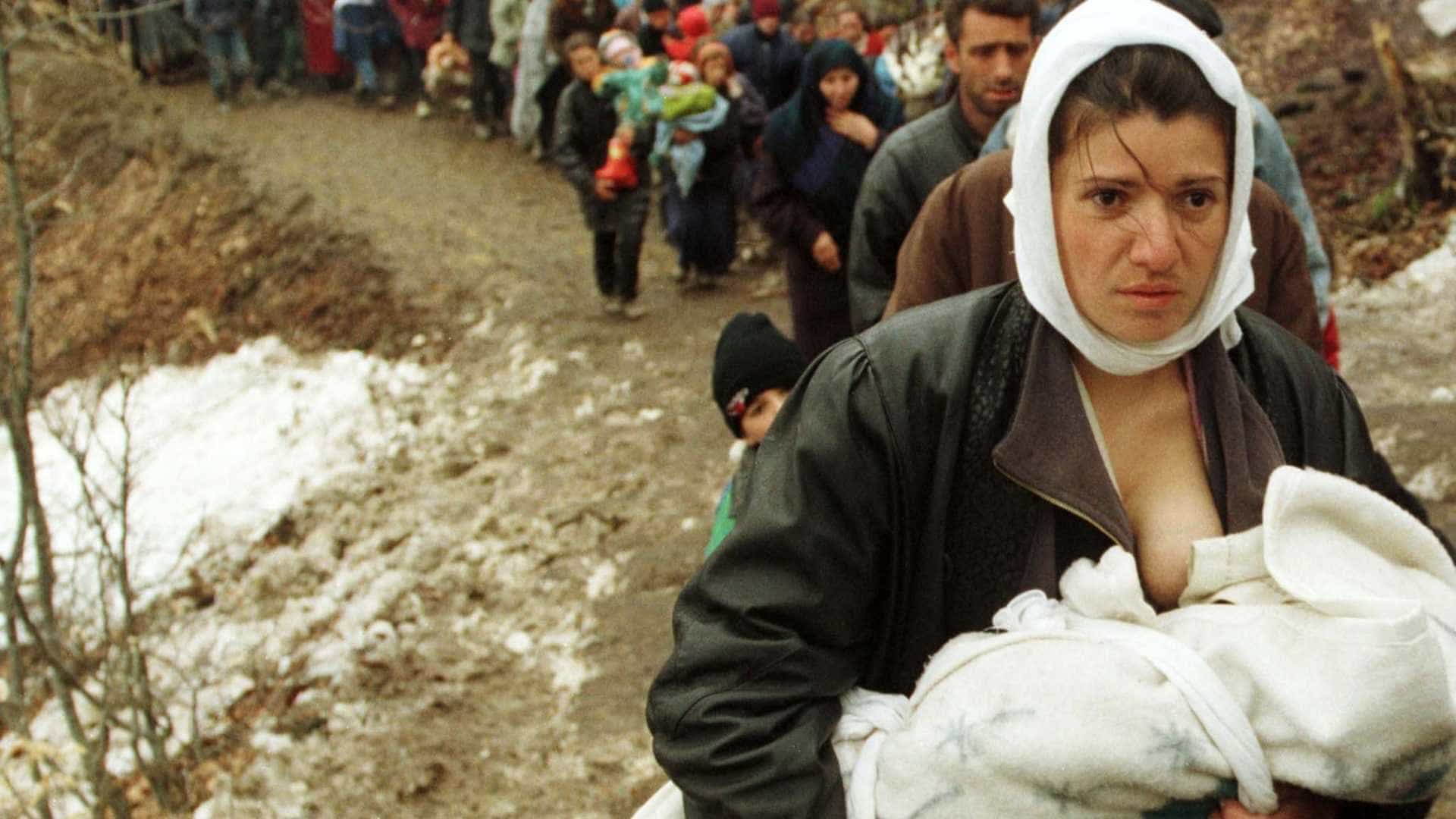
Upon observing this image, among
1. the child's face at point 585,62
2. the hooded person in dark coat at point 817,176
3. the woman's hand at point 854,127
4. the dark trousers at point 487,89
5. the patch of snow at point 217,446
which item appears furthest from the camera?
the dark trousers at point 487,89

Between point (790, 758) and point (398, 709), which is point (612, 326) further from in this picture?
point (790, 758)

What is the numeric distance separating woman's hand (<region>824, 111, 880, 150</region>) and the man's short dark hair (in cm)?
212

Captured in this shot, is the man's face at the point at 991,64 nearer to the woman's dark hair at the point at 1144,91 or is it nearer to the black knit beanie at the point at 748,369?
the black knit beanie at the point at 748,369

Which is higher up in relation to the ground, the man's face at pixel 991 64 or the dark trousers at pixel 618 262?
the man's face at pixel 991 64

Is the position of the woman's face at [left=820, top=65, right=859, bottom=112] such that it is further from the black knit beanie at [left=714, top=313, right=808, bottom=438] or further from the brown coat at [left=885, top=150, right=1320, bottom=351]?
the brown coat at [left=885, top=150, right=1320, bottom=351]

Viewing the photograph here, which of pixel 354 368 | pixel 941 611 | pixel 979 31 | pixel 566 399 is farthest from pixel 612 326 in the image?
pixel 941 611

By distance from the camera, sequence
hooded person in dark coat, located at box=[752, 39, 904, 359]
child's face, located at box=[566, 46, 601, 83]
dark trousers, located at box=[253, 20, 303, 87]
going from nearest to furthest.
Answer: hooded person in dark coat, located at box=[752, 39, 904, 359] < child's face, located at box=[566, 46, 601, 83] < dark trousers, located at box=[253, 20, 303, 87]

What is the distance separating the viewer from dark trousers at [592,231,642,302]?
9.08m

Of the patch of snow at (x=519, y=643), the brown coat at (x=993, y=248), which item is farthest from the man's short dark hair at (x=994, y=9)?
the patch of snow at (x=519, y=643)

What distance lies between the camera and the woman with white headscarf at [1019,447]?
1.57m

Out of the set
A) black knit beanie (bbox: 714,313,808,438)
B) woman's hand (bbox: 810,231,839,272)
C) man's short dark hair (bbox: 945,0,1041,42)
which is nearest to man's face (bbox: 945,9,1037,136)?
man's short dark hair (bbox: 945,0,1041,42)

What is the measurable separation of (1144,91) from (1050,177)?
0.15 metres

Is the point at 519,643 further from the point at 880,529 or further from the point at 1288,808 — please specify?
the point at 1288,808

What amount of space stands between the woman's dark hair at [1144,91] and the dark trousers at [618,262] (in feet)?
24.6
